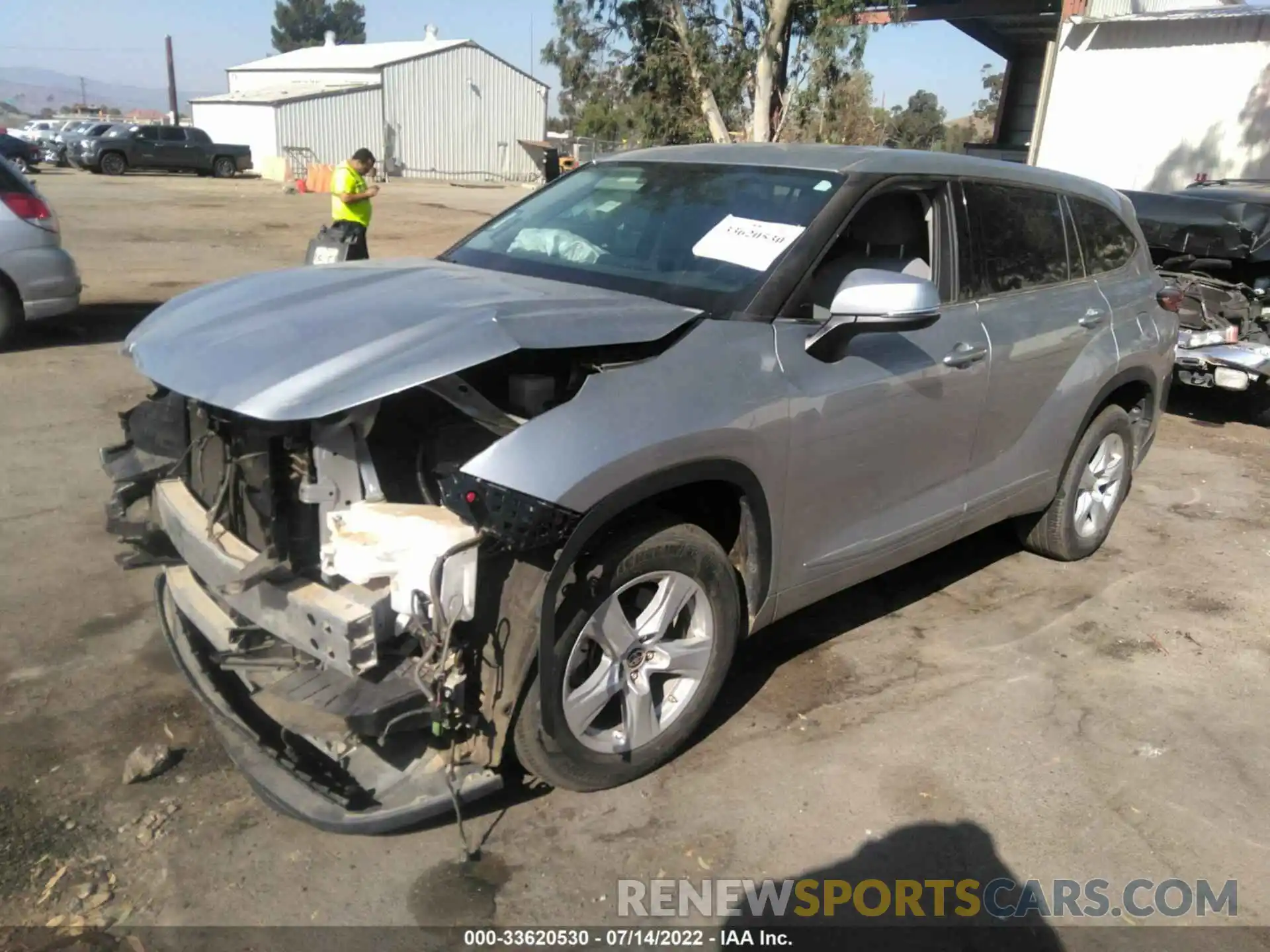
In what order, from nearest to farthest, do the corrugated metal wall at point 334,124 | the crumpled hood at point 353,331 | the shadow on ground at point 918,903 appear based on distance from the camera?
the crumpled hood at point 353,331 < the shadow on ground at point 918,903 < the corrugated metal wall at point 334,124

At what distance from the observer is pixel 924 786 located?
326 centimetres

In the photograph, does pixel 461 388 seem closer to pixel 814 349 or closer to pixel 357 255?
pixel 814 349

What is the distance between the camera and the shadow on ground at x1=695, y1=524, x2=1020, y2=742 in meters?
3.75

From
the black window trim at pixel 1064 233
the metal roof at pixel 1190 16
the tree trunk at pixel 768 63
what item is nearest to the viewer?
the black window trim at pixel 1064 233

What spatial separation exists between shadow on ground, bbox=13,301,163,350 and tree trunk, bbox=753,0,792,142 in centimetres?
981

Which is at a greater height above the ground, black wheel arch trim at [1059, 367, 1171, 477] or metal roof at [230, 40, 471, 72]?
metal roof at [230, 40, 471, 72]

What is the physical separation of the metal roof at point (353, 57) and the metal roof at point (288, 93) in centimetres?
134

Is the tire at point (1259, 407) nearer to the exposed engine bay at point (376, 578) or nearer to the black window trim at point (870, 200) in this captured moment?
the black window trim at point (870, 200)

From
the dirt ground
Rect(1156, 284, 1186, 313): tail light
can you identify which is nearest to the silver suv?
the dirt ground

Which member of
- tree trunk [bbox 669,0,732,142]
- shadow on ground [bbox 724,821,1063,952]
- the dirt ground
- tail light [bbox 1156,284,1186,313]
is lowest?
shadow on ground [bbox 724,821,1063,952]

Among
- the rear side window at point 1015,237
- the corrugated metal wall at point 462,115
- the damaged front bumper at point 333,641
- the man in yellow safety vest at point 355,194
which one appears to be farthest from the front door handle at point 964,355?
the corrugated metal wall at point 462,115

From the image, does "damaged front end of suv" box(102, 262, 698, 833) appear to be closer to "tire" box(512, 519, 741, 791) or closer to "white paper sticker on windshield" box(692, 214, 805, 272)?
"tire" box(512, 519, 741, 791)

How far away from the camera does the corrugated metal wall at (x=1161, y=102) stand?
17.8 m

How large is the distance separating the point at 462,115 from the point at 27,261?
41.1 m
